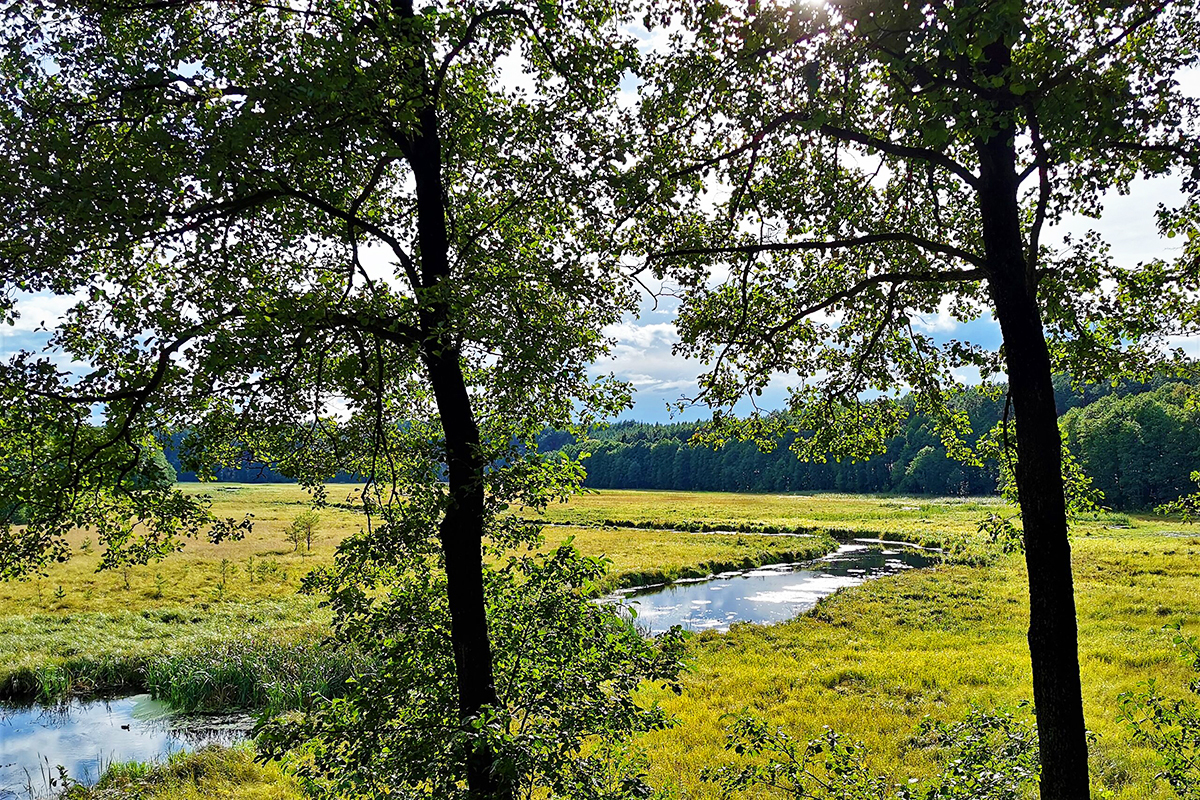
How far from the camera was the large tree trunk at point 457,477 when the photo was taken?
253 inches

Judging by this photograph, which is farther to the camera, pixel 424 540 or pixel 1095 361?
pixel 424 540

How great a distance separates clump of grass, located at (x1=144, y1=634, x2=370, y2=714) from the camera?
17562mm

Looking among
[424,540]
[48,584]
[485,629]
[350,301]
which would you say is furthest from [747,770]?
[48,584]

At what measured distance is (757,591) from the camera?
3366 cm

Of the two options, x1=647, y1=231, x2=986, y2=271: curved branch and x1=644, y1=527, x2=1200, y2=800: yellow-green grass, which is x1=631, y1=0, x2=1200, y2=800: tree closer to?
x1=647, y1=231, x2=986, y2=271: curved branch

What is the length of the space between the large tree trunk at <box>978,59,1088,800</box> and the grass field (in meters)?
2.04

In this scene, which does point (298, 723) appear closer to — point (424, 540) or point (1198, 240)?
point (424, 540)

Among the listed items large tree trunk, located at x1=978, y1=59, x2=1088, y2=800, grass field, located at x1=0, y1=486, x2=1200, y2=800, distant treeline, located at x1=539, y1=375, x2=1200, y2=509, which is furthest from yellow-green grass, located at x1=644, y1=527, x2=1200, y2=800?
distant treeline, located at x1=539, y1=375, x2=1200, y2=509

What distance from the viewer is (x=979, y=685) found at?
56.4ft

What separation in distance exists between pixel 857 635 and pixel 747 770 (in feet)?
61.8

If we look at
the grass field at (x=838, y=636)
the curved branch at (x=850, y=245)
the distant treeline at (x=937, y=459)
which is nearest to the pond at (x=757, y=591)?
the grass field at (x=838, y=636)

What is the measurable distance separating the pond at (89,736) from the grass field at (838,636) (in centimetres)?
196

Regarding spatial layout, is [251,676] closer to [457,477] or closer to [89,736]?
[89,736]

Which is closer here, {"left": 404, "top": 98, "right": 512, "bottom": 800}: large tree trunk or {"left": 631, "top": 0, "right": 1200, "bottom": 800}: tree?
{"left": 631, "top": 0, "right": 1200, "bottom": 800}: tree
